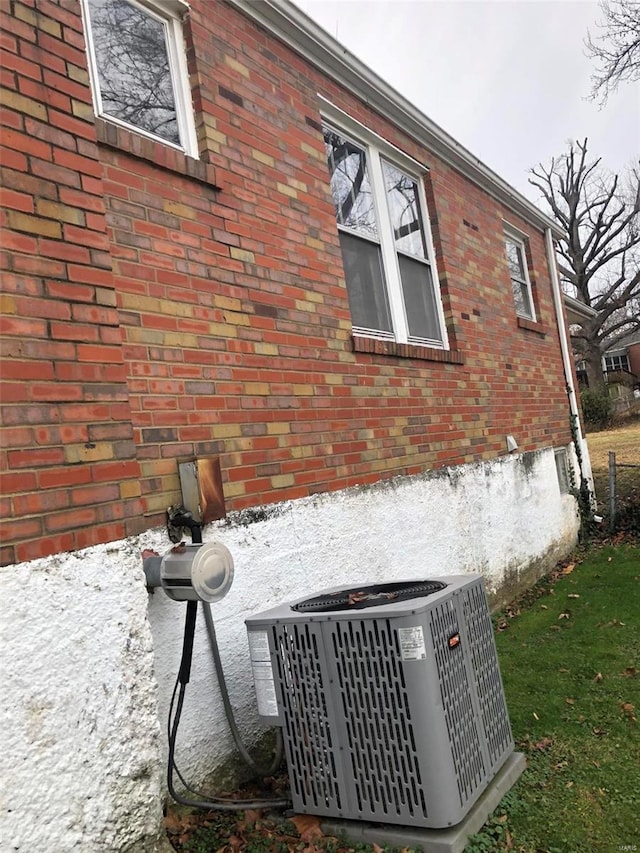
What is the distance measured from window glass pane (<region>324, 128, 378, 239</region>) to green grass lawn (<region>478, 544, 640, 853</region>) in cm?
348

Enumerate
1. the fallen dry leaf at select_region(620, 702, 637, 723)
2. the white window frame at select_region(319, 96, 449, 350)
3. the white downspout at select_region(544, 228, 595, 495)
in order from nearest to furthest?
the fallen dry leaf at select_region(620, 702, 637, 723) → the white window frame at select_region(319, 96, 449, 350) → the white downspout at select_region(544, 228, 595, 495)

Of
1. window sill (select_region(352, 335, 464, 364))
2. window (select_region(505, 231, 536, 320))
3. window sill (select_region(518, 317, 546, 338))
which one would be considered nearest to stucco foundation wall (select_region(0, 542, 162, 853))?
window sill (select_region(352, 335, 464, 364))

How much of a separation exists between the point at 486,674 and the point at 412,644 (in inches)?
27.0

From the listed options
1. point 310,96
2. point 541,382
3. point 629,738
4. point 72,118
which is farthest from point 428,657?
point 541,382

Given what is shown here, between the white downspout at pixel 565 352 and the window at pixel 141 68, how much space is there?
6730mm

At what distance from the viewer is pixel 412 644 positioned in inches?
94.7

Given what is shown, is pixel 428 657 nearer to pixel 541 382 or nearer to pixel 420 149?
pixel 420 149

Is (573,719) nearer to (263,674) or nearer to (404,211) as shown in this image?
(263,674)

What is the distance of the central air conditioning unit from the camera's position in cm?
239

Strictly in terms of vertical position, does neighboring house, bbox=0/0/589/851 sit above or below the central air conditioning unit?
above

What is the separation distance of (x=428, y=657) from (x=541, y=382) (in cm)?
598

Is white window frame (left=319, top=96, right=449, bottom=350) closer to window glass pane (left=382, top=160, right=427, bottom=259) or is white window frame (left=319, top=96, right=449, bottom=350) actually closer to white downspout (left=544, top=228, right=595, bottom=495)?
window glass pane (left=382, top=160, right=427, bottom=259)

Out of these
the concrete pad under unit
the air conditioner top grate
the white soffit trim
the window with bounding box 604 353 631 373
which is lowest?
the concrete pad under unit

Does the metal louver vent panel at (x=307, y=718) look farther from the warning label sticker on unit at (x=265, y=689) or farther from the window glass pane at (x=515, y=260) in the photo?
the window glass pane at (x=515, y=260)
